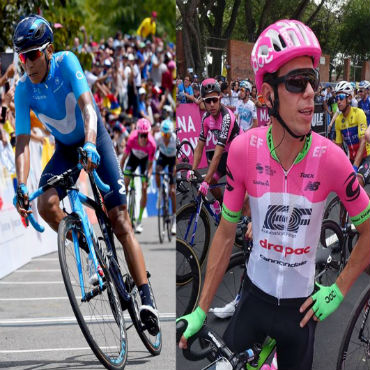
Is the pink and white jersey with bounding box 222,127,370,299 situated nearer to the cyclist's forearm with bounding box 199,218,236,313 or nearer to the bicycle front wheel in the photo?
the cyclist's forearm with bounding box 199,218,236,313

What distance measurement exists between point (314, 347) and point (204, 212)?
0.66 m

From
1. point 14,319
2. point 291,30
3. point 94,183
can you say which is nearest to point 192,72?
point 291,30

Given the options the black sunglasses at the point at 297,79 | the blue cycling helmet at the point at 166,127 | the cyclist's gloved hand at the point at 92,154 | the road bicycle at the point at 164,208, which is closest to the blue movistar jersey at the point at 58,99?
the cyclist's gloved hand at the point at 92,154

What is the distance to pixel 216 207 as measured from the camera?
3357 mm

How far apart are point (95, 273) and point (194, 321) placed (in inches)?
73.6

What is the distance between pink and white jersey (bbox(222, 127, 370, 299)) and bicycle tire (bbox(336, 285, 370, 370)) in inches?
9.6

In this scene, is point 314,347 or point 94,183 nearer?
point 314,347

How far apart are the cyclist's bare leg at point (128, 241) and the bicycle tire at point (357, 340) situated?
236 centimetres

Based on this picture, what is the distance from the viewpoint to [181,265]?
3494 millimetres

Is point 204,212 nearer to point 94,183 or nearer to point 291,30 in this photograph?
point 291,30

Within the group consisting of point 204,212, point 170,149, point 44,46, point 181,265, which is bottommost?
point 170,149

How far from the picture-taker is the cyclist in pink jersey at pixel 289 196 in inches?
119

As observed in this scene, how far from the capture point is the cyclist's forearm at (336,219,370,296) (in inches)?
122

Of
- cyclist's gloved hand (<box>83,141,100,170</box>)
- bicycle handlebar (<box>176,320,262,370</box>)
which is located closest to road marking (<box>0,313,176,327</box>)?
cyclist's gloved hand (<box>83,141,100,170</box>)
